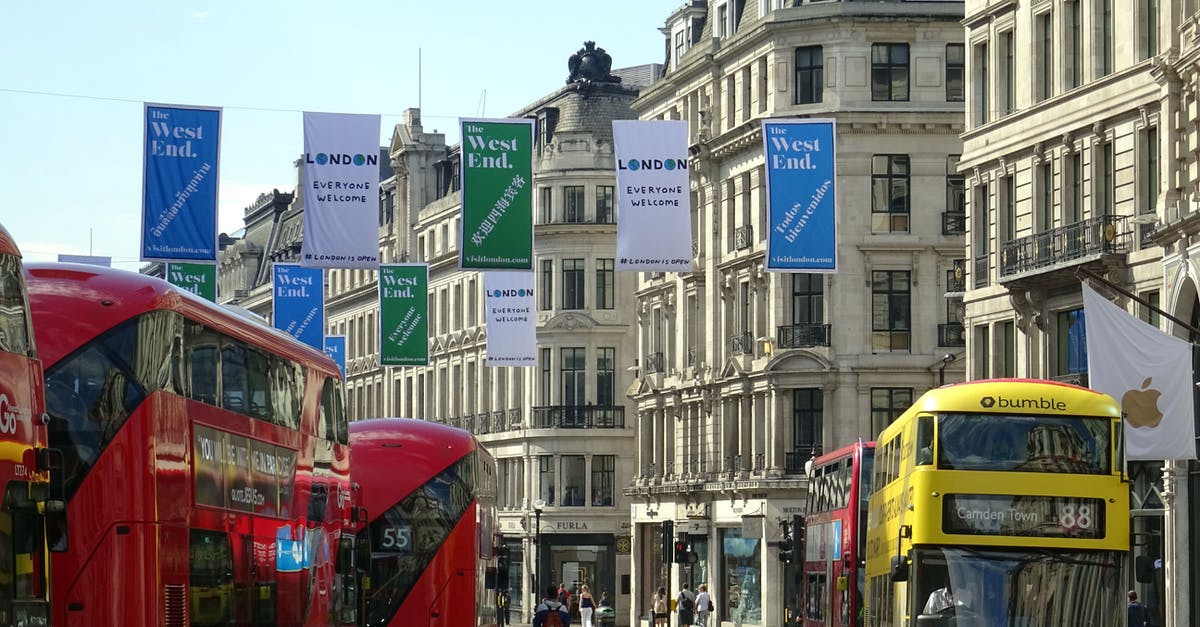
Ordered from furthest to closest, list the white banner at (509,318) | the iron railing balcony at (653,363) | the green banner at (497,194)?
the iron railing balcony at (653,363)
the white banner at (509,318)
the green banner at (497,194)

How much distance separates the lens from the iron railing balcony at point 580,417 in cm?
9375

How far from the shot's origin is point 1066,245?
48719 millimetres

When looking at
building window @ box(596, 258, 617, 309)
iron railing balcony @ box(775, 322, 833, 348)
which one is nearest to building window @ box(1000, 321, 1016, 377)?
iron railing balcony @ box(775, 322, 833, 348)

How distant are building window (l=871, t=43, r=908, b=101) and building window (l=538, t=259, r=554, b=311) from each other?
28.7 metres

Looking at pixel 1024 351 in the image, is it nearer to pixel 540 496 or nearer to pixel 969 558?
pixel 969 558

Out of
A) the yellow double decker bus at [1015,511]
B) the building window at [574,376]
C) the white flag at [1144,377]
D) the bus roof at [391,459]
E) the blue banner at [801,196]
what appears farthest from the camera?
the building window at [574,376]

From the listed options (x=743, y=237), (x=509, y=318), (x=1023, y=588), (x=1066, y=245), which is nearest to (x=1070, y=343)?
(x=1066, y=245)

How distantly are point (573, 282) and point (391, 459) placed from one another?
60689 mm

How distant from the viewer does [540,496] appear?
94938 mm

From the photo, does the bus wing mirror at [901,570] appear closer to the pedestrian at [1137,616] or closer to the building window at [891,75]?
the pedestrian at [1137,616]

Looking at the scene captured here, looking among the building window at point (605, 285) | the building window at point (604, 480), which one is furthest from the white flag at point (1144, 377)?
the building window at point (605, 285)

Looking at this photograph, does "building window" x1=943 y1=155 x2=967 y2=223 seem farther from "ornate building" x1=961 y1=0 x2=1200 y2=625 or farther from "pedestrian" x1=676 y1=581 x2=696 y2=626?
"pedestrian" x1=676 y1=581 x2=696 y2=626

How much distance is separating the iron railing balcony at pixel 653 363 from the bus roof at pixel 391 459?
47.7 metres

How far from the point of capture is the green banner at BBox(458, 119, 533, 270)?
3947 centimetres
